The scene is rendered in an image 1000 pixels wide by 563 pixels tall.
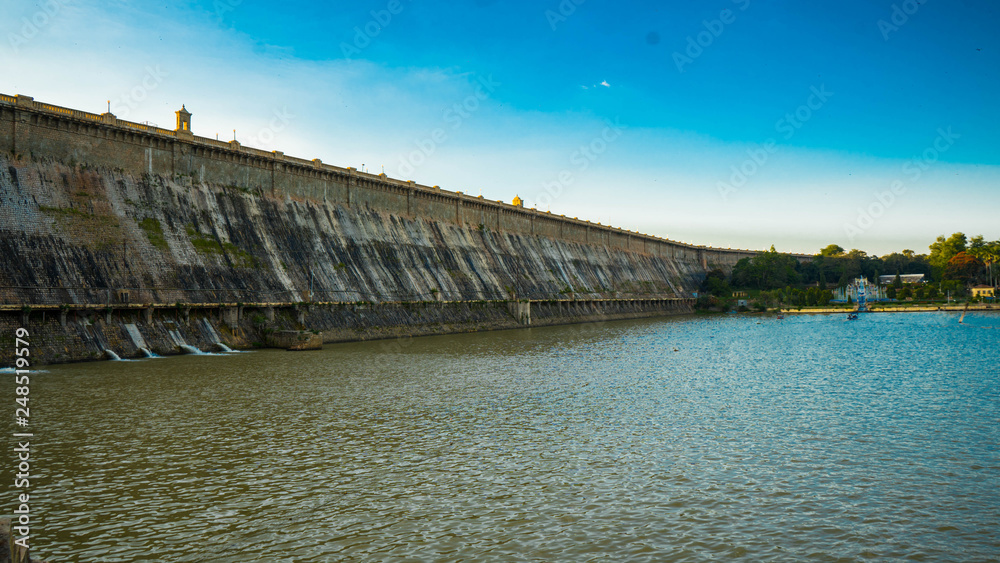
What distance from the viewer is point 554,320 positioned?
8925 cm

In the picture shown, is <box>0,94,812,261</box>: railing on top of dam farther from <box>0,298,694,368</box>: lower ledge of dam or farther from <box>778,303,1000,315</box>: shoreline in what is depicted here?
<box>778,303,1000,315</box>: shoreline

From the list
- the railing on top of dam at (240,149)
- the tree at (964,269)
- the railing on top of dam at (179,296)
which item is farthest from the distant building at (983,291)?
the railing on top of dam at (179,296)

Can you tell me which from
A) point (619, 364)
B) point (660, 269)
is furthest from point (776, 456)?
point (660, 269)

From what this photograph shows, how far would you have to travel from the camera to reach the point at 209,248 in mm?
50000

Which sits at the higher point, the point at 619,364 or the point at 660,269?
the point at 660,269

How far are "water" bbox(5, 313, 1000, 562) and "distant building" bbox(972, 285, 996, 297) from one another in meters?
150

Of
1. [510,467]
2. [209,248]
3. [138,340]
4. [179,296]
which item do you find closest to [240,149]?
[209,248]

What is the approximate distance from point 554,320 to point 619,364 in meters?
49.4

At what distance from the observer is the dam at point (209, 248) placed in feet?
128

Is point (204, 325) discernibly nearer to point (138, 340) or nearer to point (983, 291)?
point (138, 340)

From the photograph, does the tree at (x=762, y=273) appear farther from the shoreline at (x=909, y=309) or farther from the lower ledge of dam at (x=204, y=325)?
the lower ledge of dam at (x=204, y=325)

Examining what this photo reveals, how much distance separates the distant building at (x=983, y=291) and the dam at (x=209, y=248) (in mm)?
122762

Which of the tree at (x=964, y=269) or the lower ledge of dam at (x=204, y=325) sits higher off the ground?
the tree at (x=964, y=269)

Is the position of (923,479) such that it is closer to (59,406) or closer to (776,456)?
(776,456)
